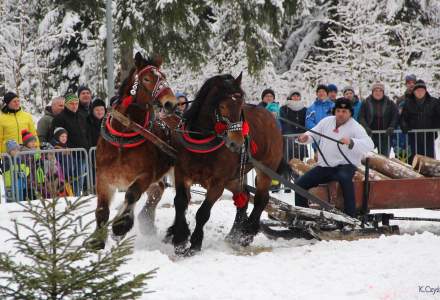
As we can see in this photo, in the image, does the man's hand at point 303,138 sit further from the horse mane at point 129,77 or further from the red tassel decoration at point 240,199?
the horse mane at point 129,77

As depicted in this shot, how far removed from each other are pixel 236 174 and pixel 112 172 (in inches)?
49.6

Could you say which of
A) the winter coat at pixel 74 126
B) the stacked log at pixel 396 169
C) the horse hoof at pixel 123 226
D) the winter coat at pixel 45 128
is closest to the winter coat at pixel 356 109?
the stacked log at pixel 396 169

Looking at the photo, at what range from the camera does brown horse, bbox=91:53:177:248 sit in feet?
22.1

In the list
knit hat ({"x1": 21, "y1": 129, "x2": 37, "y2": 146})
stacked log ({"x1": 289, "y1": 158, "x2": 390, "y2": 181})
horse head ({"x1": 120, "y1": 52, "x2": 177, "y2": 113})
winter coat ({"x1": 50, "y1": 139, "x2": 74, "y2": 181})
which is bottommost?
stacked log ({"x1": 289, "y1": 158, "x2": 390, "y2": 181})

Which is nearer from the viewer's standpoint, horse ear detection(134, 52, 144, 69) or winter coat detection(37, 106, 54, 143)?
Result: horse ear detection(134, 52, 144, 69)

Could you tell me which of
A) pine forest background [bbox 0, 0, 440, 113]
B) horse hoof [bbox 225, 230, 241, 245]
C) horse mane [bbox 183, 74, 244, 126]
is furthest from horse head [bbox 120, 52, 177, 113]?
pine forest background [bbox 0, 0, 440, 113]

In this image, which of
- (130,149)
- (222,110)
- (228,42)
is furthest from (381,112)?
(228,42)

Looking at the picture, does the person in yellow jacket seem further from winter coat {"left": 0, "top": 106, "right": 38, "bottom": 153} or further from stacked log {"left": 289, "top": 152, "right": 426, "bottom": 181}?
stacked log {"left": 289, "top": 152, "right": 426, "bottom": 181}

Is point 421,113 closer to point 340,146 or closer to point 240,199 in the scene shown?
point 340,146

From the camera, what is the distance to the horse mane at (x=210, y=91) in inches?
267

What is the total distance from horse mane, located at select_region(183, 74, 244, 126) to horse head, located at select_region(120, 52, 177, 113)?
435mm

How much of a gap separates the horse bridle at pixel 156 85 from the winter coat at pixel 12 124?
3.54 m

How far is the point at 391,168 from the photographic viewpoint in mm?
8820

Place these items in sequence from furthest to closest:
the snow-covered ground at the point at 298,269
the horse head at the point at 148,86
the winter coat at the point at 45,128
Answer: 1. the winter coat at the point at 45,128
2. the horse head at the point at 148,86
3. the snow-covered ground at the point at 298,269
